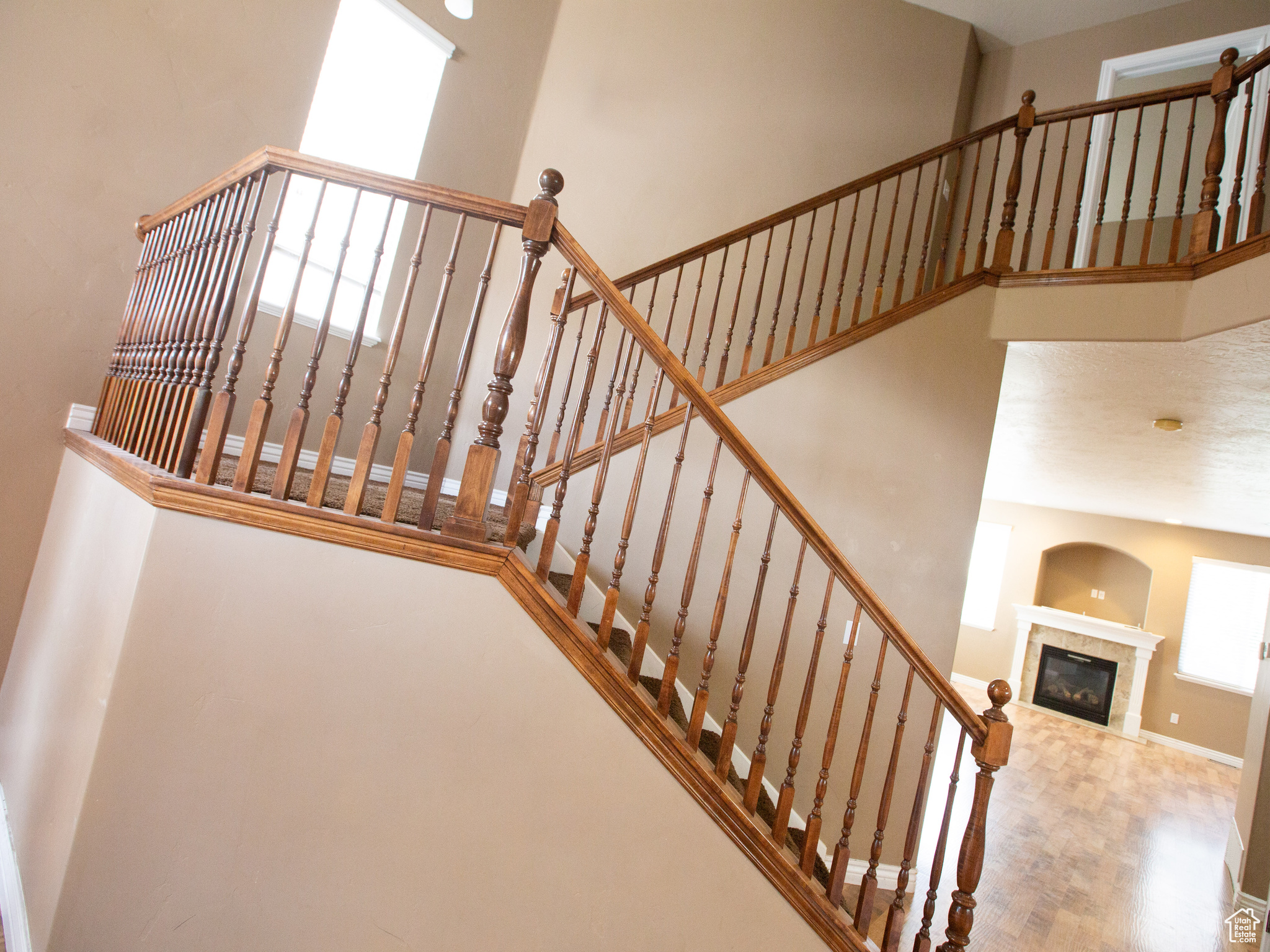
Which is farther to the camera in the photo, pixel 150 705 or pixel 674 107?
pixel 674 107

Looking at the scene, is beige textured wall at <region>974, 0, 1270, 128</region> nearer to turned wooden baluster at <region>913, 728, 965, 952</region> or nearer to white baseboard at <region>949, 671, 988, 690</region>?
turned wooden baluster at <region>913, 728, 965, 952</region>

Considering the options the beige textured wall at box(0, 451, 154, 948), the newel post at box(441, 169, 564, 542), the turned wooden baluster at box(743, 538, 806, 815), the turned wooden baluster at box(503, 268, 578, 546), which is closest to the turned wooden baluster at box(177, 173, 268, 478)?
the beige textured wall at box(0, 451, 154, 948)

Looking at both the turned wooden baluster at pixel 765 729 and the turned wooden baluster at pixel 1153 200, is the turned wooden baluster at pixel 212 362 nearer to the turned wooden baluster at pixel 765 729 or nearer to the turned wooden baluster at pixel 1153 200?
the turned wooden baluster at pixel 765 729

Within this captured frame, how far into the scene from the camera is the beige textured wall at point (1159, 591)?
8.39 m

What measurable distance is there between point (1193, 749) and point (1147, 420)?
268 inches

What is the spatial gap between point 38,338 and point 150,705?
1.75 m

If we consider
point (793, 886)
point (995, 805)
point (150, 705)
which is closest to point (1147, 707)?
point (995, 805)

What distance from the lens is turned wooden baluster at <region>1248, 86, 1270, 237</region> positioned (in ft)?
8.70

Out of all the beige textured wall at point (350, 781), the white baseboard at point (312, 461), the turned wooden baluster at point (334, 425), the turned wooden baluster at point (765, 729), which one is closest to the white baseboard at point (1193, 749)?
the turned wooden baluster at point (765, 729)

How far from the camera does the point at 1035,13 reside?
4957 millimetres

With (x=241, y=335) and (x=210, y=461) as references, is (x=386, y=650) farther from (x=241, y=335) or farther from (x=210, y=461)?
(x=241, y=335)

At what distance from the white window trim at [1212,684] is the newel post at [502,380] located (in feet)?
32.9

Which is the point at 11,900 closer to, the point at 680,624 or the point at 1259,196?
the point at 680,624

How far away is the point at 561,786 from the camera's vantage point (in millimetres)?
1961
